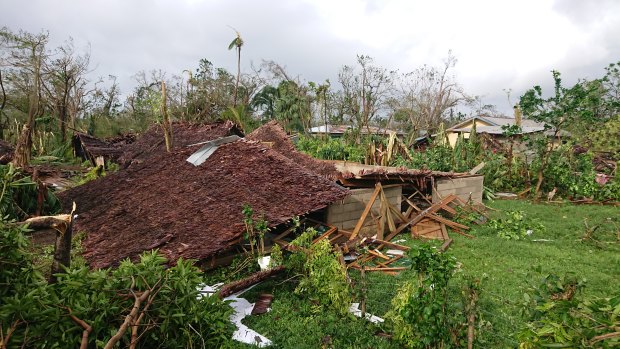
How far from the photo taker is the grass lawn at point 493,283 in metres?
3.96

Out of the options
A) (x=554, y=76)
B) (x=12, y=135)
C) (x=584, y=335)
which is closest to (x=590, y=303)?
(x=584, y=335)

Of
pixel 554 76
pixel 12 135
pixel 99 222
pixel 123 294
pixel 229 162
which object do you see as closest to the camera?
pixel 123 294

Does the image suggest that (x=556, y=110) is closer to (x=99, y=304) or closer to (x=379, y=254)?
(x=379, y=254)

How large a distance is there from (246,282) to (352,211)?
3.44m

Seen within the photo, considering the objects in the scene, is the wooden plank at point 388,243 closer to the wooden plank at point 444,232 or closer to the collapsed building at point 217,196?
the collapsed building at point 217,196

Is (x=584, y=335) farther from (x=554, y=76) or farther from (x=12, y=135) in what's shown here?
(x=12, y=135)

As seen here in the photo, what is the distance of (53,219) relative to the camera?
8.44 feet

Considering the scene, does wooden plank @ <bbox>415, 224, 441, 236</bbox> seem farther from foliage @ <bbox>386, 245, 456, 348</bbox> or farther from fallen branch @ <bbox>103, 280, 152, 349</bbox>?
fallen branch @ <bbox>103, 280, 152, 349</bbox>

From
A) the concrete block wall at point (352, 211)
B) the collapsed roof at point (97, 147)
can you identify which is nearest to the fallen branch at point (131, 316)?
the concrete block wall at point (352, 211)

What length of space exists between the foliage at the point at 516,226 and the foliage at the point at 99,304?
6.96 m

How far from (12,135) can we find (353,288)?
26.4m

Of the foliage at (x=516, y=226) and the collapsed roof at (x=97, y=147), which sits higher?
the collapsed roof at (x=97, y=147)

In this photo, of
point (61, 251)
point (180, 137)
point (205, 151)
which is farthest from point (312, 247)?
point (180, 137)

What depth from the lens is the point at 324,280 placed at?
4660mm
